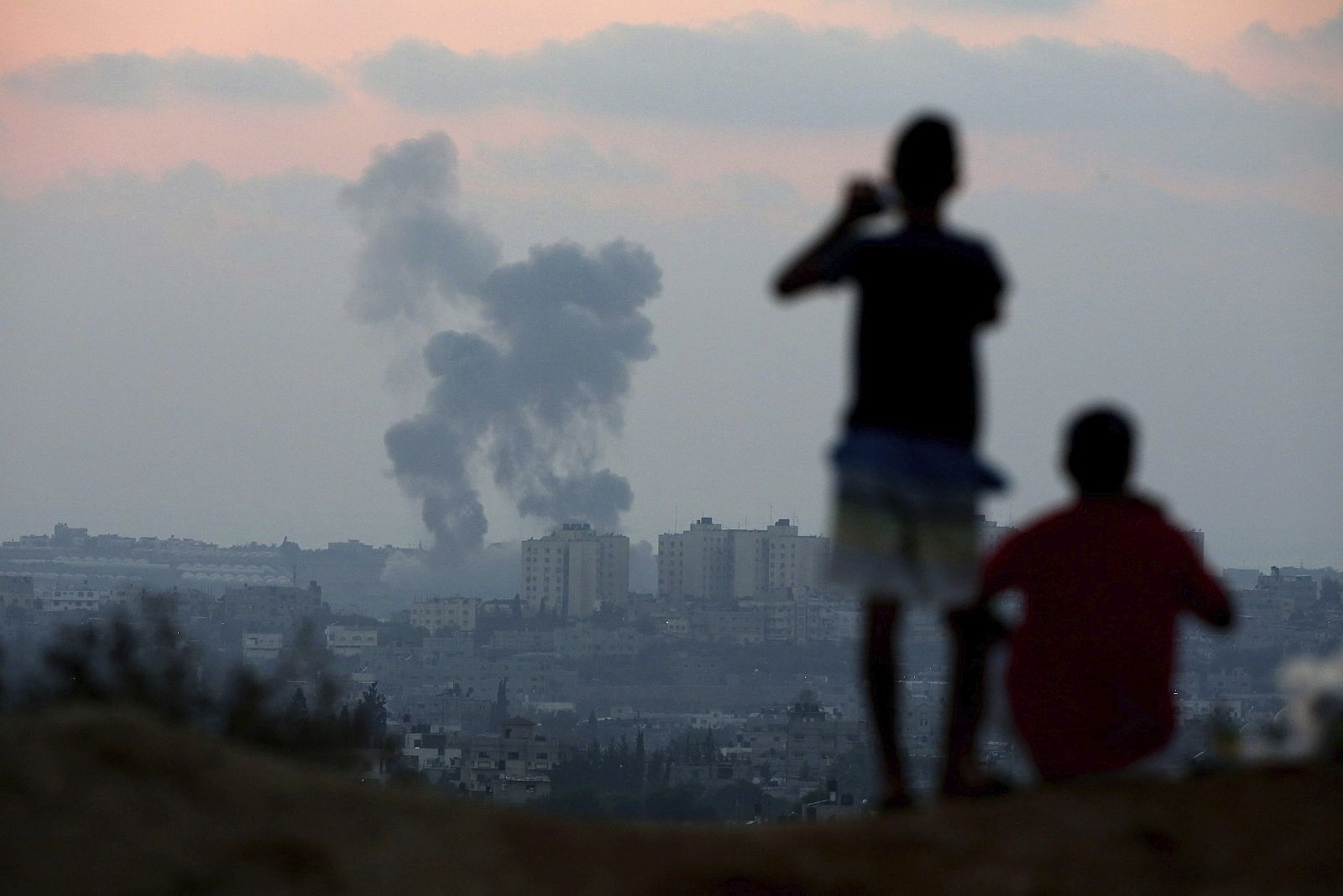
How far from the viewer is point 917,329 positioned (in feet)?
13.4

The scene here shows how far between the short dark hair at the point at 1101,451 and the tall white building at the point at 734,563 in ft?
479

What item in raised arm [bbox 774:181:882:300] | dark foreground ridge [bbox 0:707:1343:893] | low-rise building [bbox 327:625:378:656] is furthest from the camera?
low-rise building [bbox 327:625:378:656]

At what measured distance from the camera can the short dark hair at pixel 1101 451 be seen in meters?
4.27

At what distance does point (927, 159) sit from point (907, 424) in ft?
1.86

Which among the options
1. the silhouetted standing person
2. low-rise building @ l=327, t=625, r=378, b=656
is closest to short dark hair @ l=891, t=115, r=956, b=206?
the silhouetted standing person

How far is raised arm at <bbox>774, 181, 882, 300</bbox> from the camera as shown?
419 cm

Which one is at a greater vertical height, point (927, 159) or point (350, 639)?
point (927, 159)

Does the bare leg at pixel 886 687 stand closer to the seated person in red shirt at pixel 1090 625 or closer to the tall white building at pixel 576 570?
the seated person in red shirt at pixel 1090 625

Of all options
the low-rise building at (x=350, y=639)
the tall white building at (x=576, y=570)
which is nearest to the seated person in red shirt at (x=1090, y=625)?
the low-rise building at (x=350, y=639)

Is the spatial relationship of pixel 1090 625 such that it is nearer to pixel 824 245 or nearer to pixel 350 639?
pixel 824 245

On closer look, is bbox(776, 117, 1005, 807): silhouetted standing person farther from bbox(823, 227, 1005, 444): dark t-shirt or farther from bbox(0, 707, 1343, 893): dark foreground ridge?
bbox(0, 707, 1343, 893): dark foreground ridge

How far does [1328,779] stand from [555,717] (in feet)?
324

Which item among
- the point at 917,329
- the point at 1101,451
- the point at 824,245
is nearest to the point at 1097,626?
the point at 1101,451

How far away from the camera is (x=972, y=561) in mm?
4133
